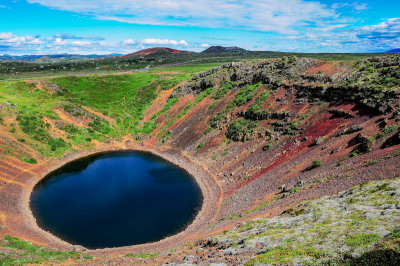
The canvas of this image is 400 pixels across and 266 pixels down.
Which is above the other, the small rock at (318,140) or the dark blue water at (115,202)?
the small rock at (318,140)

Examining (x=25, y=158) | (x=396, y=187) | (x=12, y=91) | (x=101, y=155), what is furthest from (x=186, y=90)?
(x=396, y=187)

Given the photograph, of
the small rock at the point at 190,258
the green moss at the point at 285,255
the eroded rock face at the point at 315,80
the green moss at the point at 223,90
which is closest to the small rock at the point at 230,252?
the green moss at the point at 285,255

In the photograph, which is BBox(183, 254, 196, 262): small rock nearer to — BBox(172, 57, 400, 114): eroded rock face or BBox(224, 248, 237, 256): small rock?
BBox(224, 248, 237, 256): small rock

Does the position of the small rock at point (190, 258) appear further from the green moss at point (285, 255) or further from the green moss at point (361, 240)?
the green moss at point (361, 240)

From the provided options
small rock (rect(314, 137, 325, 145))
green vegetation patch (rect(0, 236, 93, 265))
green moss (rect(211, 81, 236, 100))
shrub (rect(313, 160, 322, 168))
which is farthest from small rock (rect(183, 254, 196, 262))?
green moss (rect(211, 81, 236, 100))

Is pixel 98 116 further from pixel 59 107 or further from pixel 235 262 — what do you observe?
pixel 235 262

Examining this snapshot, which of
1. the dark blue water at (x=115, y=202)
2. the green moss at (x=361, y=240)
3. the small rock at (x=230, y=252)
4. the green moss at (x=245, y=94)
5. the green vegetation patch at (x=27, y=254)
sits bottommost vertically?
the dark blue water at (x=115, y=202)
